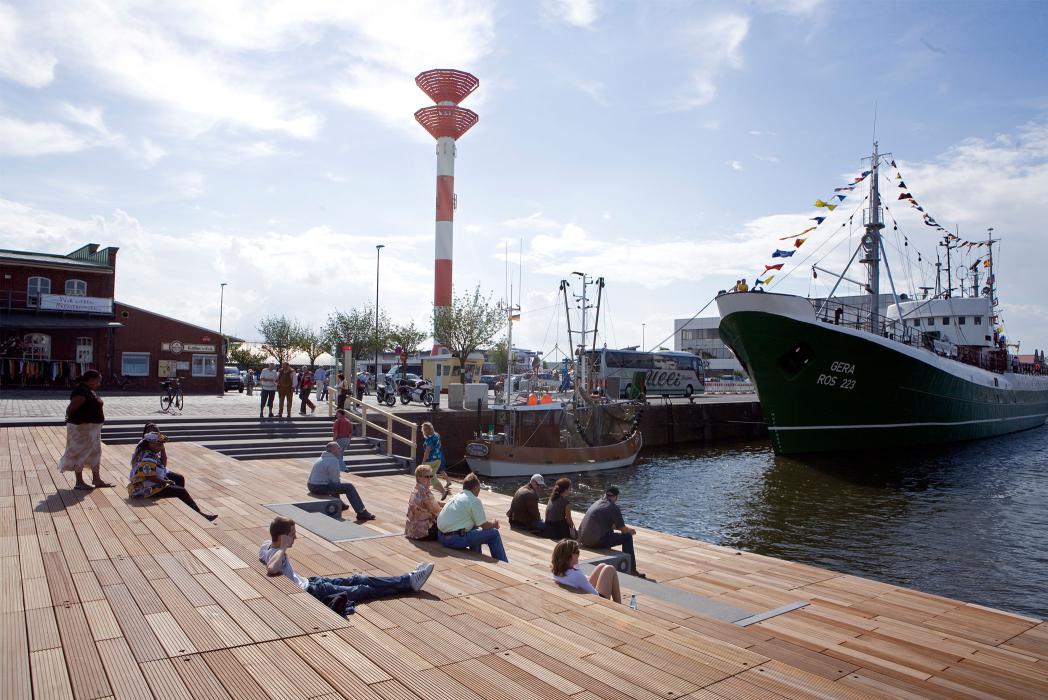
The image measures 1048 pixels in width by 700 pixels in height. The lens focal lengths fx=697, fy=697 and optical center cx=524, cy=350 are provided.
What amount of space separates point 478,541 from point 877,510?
47.7 feet

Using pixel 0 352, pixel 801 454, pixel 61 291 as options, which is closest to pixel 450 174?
pixel 61 291

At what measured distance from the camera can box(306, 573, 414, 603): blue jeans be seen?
4.95 metres

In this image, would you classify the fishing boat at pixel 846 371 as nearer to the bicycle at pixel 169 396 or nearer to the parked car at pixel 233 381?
the bicycle at pixel 169 396

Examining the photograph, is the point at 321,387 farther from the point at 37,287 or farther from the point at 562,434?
the point at 37,287

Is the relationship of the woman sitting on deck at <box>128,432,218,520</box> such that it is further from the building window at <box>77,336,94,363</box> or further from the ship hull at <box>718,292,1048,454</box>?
the building window at <box>77,336,94,363</box>

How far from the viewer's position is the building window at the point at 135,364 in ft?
108

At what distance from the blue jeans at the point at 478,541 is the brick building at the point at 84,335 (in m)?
30.7

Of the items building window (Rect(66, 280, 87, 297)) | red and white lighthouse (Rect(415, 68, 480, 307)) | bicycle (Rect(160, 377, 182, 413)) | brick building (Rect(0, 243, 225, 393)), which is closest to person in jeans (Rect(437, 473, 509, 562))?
bicycle (Rect(160, 377, 182, 413))

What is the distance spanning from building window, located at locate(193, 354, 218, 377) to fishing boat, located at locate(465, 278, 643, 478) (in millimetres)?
17246

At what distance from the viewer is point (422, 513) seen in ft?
24.5

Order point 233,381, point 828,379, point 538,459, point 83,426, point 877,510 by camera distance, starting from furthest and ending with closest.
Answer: point 233,381, point 828,379, point 538,459, point 877,510, point 83,426

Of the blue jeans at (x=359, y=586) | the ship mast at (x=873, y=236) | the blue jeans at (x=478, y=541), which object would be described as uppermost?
the ship mast at (x=873, y=236)

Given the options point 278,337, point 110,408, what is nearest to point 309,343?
point 278,337

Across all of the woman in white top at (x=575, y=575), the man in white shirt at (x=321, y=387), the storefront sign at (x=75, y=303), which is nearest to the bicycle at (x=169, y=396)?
the man in white shirt at (x=321, y=387)
